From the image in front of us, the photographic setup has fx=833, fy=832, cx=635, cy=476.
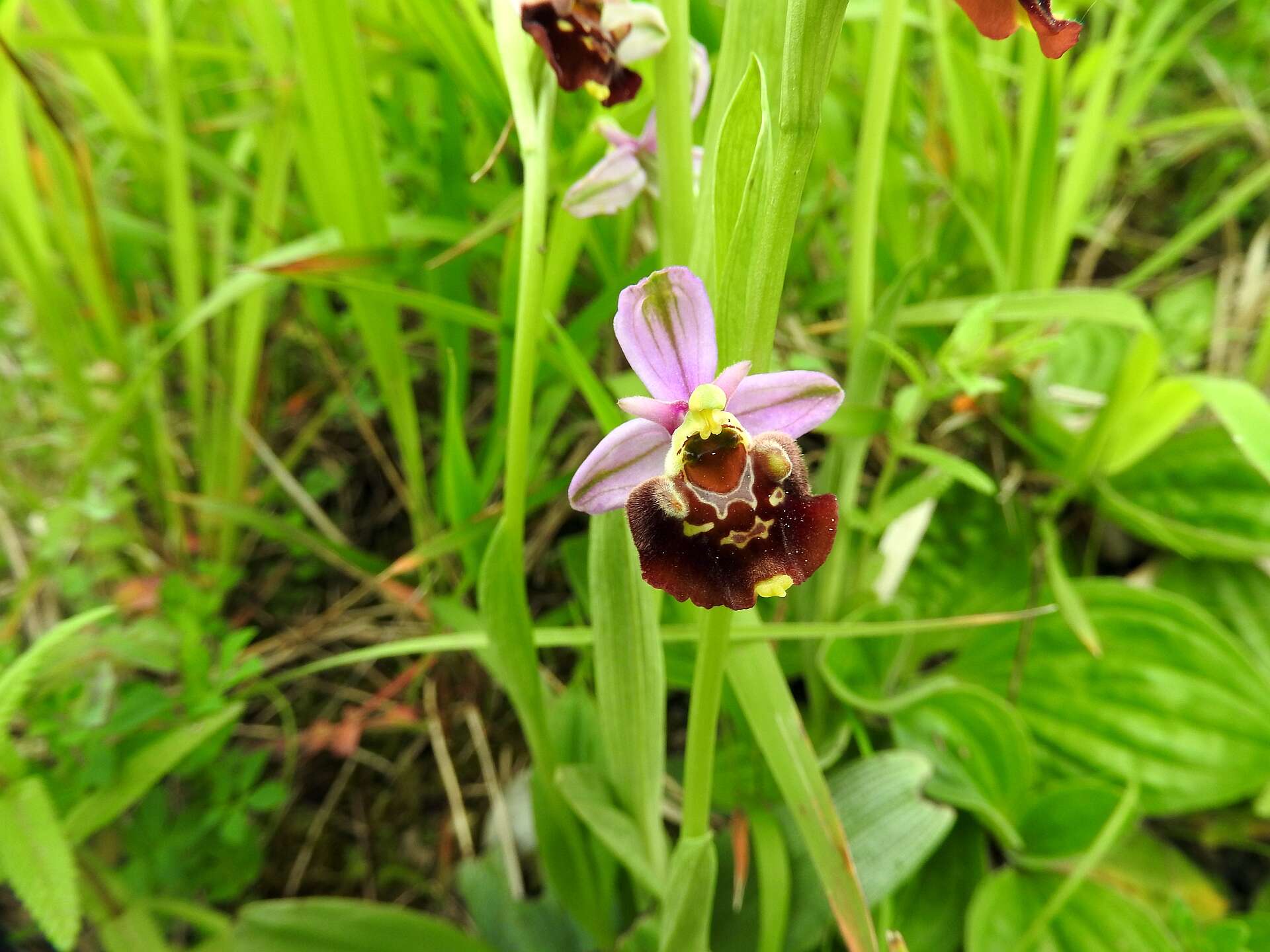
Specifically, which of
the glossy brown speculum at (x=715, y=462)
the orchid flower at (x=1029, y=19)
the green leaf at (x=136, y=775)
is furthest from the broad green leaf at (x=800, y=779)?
the green leaf at (x=136, y=775)

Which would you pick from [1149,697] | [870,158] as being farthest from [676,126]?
[1149,697]

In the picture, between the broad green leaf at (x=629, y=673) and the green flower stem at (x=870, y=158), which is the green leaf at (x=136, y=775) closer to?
the broad green leaf at (x=629, y=673)

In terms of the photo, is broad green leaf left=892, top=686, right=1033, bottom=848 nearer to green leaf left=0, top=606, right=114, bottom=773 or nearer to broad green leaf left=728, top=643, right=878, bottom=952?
broad green leaf left=728, top=643, right=878, bottom=952

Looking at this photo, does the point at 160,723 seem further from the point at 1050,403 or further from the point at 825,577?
the point at 1050,403

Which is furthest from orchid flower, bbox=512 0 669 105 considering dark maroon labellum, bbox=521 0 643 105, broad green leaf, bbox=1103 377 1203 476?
broad green leaf, bbox=1103 377 1203 476

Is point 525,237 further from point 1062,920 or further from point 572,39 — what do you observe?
point 1062,920

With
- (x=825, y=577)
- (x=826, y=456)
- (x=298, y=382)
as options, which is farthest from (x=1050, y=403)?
(x=298, y=382)
